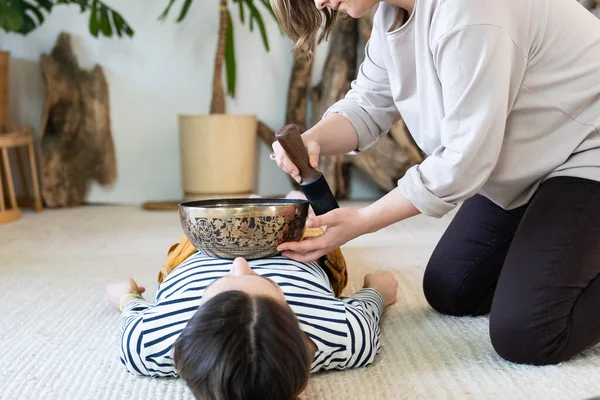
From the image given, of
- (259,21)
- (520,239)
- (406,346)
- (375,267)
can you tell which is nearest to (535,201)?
(520,239)

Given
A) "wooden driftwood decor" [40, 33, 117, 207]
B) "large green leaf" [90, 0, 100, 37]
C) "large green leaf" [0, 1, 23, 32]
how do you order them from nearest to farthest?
"large green leaf" [0, 1, 23, 32], "large green leaf" [90, 0, 100, 37], "wooden driftwood decor" [40, 33, 117, 207]

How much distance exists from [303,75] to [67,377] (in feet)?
7.05

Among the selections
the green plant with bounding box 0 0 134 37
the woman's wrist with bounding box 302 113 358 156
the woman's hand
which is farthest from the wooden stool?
the woman's wrist with bounding box 302 113 358 156

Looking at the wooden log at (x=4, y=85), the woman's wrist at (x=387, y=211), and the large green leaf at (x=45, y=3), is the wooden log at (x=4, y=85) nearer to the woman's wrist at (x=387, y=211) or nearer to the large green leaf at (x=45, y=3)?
the large green leaf at (x=45, y=3)

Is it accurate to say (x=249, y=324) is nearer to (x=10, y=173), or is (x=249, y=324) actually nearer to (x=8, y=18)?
(x=8, y=18)

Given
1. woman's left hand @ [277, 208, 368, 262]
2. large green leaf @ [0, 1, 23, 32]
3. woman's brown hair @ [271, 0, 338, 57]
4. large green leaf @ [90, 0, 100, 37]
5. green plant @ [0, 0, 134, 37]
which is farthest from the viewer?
large green leaf @ [90, 0, 100, 37]

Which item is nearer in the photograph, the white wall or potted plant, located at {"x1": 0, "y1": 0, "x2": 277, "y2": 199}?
potted plant, located at {"x1": 0, "y1": 0, "x2": 277, "y2": 199}

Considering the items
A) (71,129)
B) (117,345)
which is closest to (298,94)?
(71,129)

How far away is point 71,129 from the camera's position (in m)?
2.99

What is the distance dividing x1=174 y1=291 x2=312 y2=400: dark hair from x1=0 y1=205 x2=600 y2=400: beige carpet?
168mm

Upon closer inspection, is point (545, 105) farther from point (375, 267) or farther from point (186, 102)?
point (186, 102)

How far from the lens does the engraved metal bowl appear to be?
42.9 inches

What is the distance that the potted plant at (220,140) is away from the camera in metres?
2.80

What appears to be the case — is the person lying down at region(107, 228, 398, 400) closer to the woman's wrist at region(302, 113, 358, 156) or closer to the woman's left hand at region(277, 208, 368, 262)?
the woman's left hand at region(277, 208, 368, 262)
